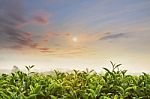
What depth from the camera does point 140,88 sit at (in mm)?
5570

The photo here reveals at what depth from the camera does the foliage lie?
5.26 metres

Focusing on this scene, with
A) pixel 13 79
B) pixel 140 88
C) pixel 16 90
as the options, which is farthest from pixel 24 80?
pixel 140 88

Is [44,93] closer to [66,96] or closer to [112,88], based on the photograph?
[66,96]

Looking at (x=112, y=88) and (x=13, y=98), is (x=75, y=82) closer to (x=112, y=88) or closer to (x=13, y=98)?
(x=112, y=88)

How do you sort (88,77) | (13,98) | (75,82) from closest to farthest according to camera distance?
1. (13,98)
2. (75,82)
3. (88,77)

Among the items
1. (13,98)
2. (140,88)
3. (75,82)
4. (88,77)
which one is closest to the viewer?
(13,98)

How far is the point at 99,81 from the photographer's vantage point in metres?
6.11

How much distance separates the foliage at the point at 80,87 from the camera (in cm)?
526

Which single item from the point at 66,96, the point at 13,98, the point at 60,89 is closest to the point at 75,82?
the point at 60,89

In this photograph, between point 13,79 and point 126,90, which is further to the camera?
point 13,79

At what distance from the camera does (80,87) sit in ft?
19.2

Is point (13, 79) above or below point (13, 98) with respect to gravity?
above

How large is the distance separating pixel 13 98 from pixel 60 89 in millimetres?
868

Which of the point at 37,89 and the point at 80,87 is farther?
the point at 80,87
